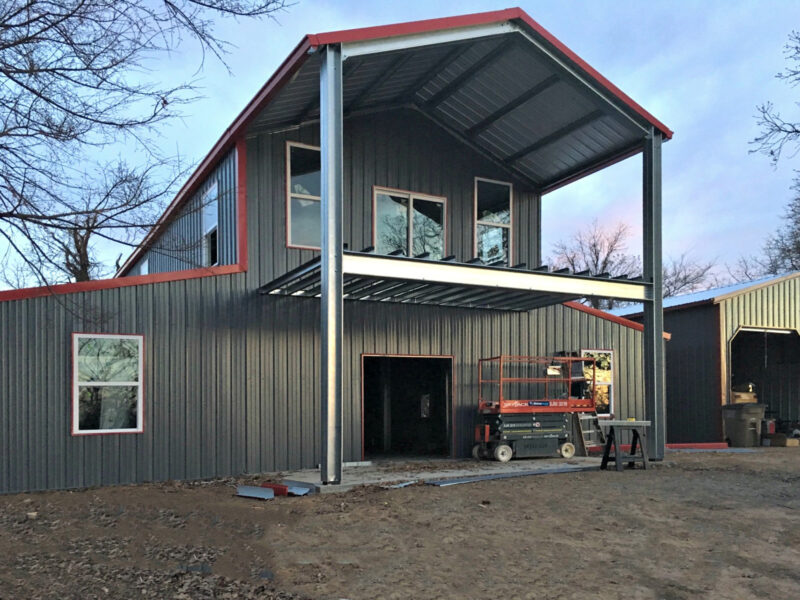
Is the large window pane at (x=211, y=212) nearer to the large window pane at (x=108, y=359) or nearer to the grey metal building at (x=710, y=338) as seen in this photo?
the large window pane at (x=108, y=359)

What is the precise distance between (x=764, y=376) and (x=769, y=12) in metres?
15.7

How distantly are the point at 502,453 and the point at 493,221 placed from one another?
5003 mm

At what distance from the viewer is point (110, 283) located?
10.2 meters

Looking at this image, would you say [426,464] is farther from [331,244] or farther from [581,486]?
[331,244]

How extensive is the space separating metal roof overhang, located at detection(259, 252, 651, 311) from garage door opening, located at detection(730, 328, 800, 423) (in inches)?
462

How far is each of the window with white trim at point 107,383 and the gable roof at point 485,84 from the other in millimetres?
1546

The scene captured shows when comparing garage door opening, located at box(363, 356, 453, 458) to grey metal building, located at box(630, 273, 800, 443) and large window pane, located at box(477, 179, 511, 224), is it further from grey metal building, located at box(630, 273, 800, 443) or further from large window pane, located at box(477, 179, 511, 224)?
grey metal building, located at box(630, 273, 800, 443)

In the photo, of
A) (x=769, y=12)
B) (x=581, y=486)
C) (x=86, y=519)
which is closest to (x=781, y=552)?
(x=581, y=486)

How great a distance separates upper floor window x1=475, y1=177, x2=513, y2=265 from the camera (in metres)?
14.2

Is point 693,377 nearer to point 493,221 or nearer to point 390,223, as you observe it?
point 493,221

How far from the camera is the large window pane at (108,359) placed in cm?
1007

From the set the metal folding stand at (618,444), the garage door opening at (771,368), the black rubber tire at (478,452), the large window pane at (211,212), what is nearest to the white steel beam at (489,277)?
the metal folding stand at (618,444)

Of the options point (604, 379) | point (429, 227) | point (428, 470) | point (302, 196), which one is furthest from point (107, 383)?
point (604, 379)

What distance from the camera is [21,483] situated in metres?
9.41
